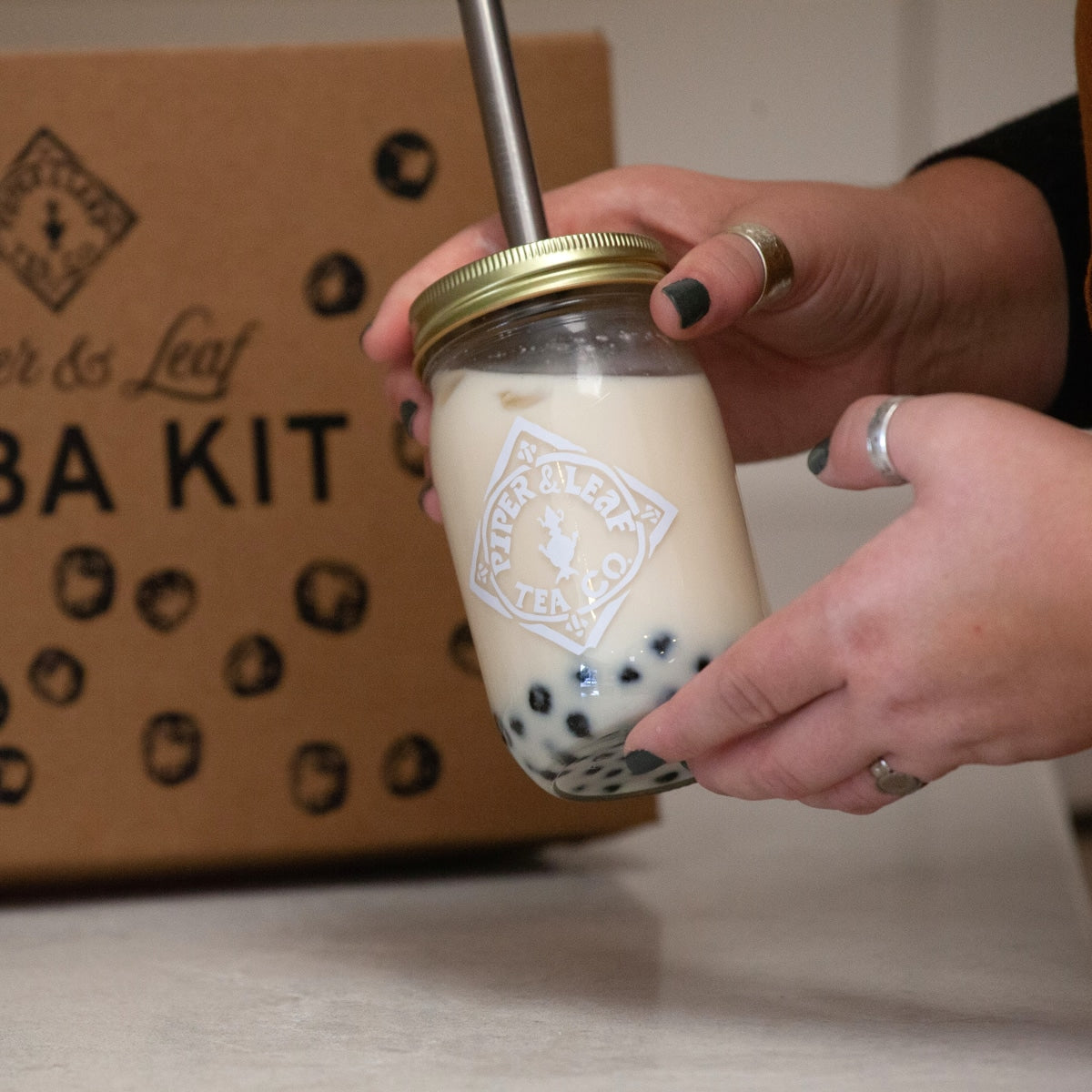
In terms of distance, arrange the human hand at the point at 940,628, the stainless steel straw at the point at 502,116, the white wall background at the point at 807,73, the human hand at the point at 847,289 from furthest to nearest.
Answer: the white wall background at the point at 807,73 → the human hand at the point at 847,289 → the stainless steel straw at the point at 502,116 → the human hand at the point at 940,628

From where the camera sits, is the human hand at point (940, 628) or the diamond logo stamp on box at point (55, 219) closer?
the human hand at point (940, 628)

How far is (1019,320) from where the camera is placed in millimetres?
834

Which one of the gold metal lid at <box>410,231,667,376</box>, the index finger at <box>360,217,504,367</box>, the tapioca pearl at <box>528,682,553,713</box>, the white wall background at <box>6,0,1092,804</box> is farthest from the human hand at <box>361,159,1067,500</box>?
the white wall background at <box>6,0,1092,804</box>

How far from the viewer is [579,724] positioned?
499mm

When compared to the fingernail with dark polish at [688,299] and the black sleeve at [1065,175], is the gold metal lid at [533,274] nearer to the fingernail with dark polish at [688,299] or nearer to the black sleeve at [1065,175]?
the fingernail with dark polish at [688,299]

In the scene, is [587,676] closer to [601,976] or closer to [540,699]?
[540,699]

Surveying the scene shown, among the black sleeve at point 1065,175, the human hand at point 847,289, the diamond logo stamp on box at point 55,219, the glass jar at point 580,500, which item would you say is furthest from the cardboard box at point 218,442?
the glass jar at point 580,500

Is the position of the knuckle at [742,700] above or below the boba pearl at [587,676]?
below

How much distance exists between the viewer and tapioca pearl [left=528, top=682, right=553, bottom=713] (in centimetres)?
50

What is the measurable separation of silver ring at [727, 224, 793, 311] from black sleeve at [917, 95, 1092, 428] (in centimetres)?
28

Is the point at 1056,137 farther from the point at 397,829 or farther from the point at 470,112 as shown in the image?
the point at 397,829

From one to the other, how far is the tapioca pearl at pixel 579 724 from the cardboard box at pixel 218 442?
42 centimetres

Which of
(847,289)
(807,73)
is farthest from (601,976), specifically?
(807,73)

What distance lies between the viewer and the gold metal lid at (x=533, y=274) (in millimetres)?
511
